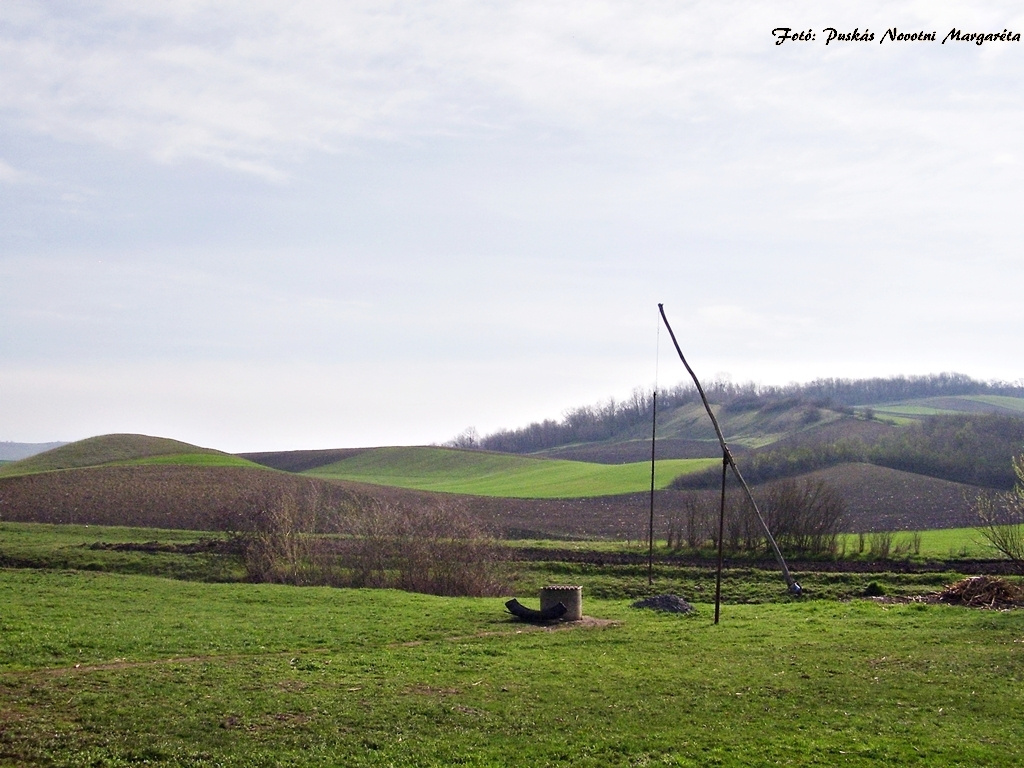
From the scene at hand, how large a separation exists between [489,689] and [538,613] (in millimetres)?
8091

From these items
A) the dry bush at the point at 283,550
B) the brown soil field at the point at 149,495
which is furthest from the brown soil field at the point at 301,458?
the dry bush at the point at 283,550

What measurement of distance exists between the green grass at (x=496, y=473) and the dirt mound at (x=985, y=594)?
58.4 metres

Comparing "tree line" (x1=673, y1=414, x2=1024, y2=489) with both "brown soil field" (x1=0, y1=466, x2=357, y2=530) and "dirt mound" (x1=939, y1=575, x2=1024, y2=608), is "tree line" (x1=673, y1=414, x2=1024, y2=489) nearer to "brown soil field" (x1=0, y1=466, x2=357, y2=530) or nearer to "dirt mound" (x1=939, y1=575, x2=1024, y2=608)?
"brown soil field" (x1=0, y1=466, x2=357, y2=530)

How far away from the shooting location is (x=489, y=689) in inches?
621

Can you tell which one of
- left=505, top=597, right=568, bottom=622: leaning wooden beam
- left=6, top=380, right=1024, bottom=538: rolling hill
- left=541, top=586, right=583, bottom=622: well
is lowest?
left=505, top=597, right=568, bottom=622: leaning wooden beam

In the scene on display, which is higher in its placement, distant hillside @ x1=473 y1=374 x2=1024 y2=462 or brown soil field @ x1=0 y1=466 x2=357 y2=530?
distant hillside @ x1=473 y1=374 x2=1024 y2=462

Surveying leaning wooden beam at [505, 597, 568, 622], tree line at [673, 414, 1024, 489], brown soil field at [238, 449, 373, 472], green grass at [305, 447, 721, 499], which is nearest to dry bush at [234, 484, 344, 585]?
leaning wooden beam at [505, 597, 568, 622]

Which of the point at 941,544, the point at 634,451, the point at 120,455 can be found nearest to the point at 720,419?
the point at 634,451

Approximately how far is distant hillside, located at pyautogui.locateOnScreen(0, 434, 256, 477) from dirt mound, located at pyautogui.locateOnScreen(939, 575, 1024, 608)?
76.2 m

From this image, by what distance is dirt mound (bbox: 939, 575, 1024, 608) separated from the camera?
88.1 feet

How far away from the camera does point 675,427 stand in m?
174

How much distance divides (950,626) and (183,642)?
1731 cm

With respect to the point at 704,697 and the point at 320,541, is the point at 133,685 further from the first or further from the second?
the point at 320,541

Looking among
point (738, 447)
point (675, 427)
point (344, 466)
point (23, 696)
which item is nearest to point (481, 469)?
point (344, 466)
